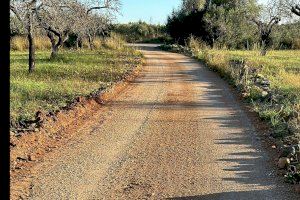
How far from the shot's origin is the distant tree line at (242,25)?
38.9m

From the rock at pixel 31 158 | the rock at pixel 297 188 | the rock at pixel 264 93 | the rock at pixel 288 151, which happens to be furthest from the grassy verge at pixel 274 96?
the rock at pixel 31 158

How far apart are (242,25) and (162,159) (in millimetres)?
35639

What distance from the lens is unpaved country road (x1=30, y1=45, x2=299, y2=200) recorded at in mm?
4742

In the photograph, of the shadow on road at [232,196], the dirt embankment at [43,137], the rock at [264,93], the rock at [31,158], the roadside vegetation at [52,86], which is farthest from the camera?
the rock at [264,93]

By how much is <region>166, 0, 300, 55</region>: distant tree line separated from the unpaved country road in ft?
95.3

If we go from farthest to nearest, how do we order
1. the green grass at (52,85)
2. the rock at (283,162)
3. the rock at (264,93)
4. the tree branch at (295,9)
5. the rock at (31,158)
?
the tree branch at (295,9), the rock at (264,93), the green grass at (52,85), the rock at (31,158), the rock at (283,162)

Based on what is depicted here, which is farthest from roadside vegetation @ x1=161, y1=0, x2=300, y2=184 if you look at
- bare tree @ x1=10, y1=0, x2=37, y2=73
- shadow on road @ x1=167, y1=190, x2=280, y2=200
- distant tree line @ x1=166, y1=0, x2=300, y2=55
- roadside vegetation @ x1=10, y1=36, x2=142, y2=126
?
shadow on road @ x1=167, y1=190, x2=280, y2=200

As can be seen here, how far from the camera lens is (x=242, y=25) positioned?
39875 mm

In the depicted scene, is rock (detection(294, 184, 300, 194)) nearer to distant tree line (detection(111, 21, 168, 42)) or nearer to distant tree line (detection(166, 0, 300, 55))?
distant tree line (detection(166, 0, 300, 55))

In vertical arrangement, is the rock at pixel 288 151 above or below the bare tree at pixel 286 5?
below

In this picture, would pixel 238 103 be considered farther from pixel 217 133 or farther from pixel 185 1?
pixel 185 1

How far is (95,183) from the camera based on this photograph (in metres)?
4.96

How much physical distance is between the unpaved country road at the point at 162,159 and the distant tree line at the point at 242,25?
1143 inches

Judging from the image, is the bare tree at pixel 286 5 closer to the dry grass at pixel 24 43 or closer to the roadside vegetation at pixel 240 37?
the roadside vegetation at pixel 240 37
